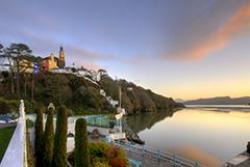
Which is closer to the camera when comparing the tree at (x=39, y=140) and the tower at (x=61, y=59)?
the tree at (x=39, y=140)

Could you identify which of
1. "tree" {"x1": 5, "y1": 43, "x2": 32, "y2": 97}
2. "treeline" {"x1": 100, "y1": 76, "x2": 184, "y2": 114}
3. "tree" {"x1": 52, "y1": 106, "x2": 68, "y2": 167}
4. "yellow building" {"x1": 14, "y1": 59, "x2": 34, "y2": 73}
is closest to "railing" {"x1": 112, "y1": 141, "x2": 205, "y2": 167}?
"tree" {"x1": 52, "y1": 106, "x2": 68, "y2": 167}

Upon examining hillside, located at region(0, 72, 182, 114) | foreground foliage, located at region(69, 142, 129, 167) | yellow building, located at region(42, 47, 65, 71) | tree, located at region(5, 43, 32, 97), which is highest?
yellow building, located at region(42, 47, 65, 71)

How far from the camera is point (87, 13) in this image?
2455 cm

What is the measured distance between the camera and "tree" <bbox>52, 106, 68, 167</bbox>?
36.4 feet

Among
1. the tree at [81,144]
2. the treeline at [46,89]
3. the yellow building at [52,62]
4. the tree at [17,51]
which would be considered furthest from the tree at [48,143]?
the yellow building at [52,62]

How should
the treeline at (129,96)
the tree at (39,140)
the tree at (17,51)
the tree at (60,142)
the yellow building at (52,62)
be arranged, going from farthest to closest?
the treeline at (129,96) → the yellow building at (52,62) → the tree at (17,51) → the tree at (39,140) → the tree at (60,142)

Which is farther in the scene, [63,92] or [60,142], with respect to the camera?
[63,92]

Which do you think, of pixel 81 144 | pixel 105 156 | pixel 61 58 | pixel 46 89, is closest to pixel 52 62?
pixel 61 58

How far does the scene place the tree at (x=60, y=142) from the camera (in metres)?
11.1

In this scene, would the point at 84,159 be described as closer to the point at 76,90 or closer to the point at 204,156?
the point at 204,156

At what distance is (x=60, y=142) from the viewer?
11.1m

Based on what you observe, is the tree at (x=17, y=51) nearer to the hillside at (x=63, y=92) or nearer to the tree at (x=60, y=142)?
the hillside at (x=63, y=92)

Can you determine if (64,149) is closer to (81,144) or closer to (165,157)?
(81,144)

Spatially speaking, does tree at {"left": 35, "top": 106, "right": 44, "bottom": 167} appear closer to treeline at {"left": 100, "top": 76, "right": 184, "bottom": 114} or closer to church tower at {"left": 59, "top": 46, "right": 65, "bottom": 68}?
treeline at {"left": 100, "top": 76, "right": 184, "bottom": 114}
